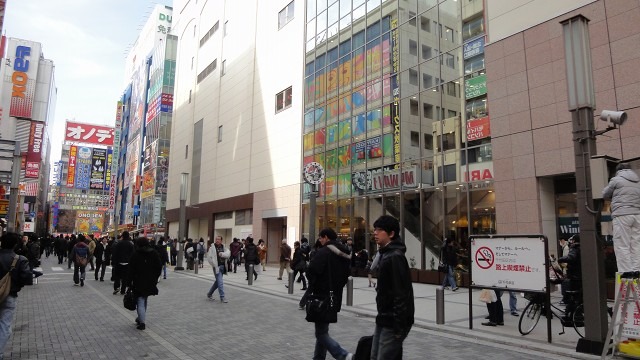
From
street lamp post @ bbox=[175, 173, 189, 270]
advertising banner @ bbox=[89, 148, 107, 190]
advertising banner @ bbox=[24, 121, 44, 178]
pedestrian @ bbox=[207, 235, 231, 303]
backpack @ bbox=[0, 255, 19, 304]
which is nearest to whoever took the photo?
backpack @ bbox=[0, 255, 19, 304]

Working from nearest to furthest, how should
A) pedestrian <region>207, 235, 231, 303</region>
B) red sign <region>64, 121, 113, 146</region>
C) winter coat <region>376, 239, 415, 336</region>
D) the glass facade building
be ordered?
winter coat <region>376, 239, 415, 336</region>, pedestrian <region>207, 235, 231, 303</region>, the glass facade building, red sign <region>64, 121, 113, 146</region>

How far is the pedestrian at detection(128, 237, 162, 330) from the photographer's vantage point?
8398 mm

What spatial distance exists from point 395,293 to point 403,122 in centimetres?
1735

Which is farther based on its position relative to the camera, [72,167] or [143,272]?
[72,167]

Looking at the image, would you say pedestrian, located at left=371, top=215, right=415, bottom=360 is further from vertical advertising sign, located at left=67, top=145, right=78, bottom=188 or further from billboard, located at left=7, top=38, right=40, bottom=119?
vertical advertising sign, located at left=67, top=145, right=78, bottom=188

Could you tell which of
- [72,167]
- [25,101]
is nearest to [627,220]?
[25,101]

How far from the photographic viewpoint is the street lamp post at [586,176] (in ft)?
21.9

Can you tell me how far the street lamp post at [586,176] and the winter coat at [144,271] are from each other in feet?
25.4

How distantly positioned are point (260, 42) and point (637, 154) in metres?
28.1

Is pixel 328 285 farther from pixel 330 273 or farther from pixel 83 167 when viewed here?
pixel 83 167

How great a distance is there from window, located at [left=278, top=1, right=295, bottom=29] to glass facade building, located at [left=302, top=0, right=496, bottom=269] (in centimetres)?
406

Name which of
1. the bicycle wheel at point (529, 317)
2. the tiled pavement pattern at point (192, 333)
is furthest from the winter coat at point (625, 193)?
the bicycle wheel at point (529, 317)

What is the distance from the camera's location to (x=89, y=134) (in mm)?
104500

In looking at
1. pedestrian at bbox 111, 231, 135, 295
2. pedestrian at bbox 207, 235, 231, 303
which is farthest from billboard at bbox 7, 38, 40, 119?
pedestrian at bbox 207, 235, 231, 303
